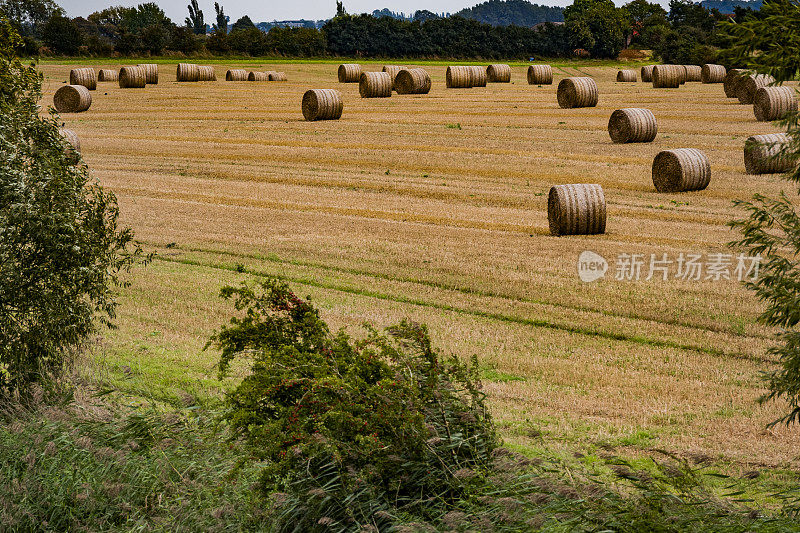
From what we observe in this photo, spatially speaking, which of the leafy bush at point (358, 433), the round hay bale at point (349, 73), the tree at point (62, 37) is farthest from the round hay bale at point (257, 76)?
the leafy bush at point (358, 433)

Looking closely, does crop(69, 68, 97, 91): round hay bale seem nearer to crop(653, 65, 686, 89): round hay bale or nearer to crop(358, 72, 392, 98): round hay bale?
crop(358, 72, 392, 98): round hay bale

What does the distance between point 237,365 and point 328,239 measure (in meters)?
7.47

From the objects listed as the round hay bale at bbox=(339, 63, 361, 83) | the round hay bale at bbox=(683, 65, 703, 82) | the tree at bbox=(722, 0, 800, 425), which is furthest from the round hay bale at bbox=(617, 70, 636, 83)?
the tree at bbox=(722, 0, 800, 425)

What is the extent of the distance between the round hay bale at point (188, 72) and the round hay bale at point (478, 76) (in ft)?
65.7

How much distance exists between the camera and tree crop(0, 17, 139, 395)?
27.4 feet

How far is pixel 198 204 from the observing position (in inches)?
859

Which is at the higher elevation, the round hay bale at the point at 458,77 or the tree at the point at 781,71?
the round hay bale at the point at 458,77

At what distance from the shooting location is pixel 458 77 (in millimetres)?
51250

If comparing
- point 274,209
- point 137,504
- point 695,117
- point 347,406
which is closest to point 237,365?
point 137,504

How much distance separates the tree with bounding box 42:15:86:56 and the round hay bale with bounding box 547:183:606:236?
216 ft

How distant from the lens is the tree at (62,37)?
7200cm

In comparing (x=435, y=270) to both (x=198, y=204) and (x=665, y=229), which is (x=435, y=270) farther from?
(x=198, y=204)

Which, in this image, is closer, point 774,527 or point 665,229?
point 774,527

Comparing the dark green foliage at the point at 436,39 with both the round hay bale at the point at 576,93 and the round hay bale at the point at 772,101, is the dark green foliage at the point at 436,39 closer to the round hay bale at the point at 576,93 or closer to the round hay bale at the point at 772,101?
the round hay bale at the point at 576,93
